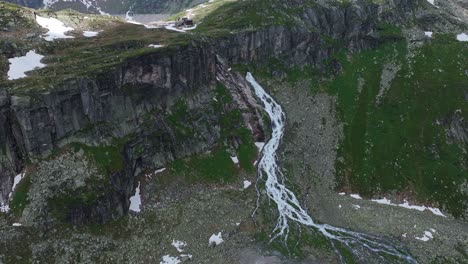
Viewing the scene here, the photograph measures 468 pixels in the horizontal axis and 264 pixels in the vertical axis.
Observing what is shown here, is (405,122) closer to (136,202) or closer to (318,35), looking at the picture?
(318,35)

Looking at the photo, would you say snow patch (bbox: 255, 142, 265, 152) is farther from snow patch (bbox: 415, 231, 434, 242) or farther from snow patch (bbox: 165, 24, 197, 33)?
snow patch (bbox: 165, 24, 197, 33)

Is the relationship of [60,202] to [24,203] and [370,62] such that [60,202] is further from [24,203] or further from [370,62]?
[370,62]

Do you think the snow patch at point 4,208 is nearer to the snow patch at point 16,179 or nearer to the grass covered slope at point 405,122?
the snow patch at point 16,179

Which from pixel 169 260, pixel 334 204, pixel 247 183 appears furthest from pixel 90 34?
pixel 334 204

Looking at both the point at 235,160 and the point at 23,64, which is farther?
the point at 235,160

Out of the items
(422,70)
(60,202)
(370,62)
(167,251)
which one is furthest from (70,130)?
(422,70)

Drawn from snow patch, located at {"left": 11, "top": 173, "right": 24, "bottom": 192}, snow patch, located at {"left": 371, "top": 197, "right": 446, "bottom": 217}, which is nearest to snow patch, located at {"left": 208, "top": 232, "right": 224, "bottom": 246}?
snow patch, located at {"left": 11, "top": 173, "right": 24, "bottom": 192}
